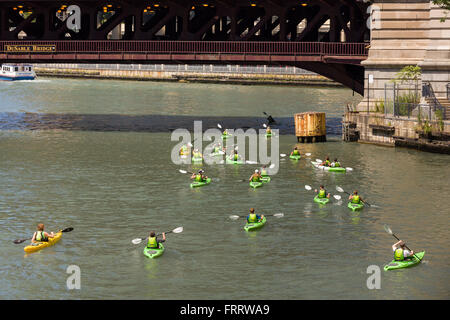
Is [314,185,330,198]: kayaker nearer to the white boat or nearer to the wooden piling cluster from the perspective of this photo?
the wooden piling cluster

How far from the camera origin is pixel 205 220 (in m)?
43.1

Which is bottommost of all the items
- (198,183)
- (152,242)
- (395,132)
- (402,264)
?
(402,264)

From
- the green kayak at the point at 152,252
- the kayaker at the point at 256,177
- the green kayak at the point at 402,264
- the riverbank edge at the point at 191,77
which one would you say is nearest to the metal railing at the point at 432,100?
the kayaker at the point at 256,177

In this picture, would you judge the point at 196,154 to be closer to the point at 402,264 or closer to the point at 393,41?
the point at 393,41

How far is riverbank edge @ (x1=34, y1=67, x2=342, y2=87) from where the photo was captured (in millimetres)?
147375

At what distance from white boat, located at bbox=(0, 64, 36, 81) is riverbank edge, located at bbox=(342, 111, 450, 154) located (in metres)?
103

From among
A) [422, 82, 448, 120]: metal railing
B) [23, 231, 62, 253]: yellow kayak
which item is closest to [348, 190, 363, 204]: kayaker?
[23, 231, 62, 253]: yellow kayak

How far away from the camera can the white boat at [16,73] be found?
162m

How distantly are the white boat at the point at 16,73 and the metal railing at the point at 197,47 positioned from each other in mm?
89471

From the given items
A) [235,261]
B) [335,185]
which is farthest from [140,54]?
[235,261]

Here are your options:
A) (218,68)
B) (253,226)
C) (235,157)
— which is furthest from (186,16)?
(218,68)

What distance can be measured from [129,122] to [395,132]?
28.9 metres

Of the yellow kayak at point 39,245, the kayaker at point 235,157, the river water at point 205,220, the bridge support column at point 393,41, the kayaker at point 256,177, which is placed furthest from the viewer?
the bridge support column at point 393,41

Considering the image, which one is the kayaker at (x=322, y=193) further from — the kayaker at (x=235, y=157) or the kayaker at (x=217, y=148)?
the kayaker at (x=217, y=148)
